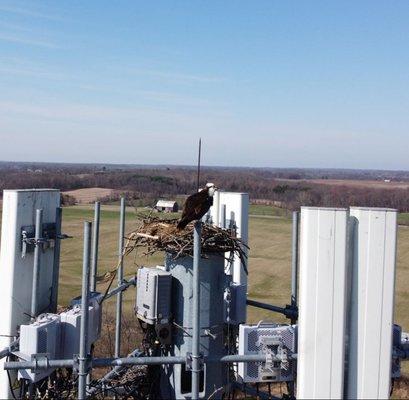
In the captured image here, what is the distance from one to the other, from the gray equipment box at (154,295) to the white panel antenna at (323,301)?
209 cm

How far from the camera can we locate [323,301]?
4805 millimetres

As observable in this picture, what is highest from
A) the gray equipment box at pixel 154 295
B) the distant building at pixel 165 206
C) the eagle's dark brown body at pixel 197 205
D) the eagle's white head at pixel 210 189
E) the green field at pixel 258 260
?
the eagle's white head at pixel 210 189

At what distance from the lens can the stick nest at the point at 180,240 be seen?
6.60m

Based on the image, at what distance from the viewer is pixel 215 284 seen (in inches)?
266

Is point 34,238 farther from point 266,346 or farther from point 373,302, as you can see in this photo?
point 373,302

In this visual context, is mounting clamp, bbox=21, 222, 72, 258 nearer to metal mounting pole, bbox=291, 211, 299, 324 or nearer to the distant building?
the distant building

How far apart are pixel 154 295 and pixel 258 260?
30.1m

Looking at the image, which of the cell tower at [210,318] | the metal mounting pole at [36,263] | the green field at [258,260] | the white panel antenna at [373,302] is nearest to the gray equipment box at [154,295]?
the cell tower at [210,318]

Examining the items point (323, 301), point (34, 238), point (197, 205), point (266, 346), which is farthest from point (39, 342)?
point (323, 301)

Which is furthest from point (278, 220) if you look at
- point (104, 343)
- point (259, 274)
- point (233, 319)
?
point (233, 319)

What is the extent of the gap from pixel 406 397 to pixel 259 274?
67.2ft

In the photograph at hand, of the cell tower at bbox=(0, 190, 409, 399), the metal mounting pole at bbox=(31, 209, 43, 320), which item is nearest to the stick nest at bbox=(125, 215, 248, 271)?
the cell tower at bbox=(0, 190, 409, 399)

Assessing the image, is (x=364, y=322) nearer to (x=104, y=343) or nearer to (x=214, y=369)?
(x=214, y=369)

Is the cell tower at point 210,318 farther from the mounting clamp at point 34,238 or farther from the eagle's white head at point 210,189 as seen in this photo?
the eagle's white head at point 210,189
